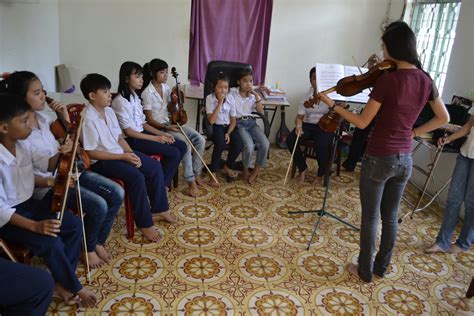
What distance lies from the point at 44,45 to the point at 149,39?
105cm

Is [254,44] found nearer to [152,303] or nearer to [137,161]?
[137,161]

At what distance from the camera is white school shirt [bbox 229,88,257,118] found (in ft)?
12.0

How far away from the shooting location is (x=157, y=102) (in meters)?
3.25

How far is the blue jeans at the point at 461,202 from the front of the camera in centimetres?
261

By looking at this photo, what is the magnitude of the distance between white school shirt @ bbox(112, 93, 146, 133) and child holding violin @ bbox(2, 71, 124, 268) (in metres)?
0.48

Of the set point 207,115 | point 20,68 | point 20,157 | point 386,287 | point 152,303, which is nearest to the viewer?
point 20,157

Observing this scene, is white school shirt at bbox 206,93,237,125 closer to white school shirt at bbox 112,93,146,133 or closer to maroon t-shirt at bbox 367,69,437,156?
white school shirt at bbox 112,93,146,133

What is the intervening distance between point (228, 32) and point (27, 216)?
10.1 feet

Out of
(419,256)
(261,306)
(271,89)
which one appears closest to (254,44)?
(271,89)

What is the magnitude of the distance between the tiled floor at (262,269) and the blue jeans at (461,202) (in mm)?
111

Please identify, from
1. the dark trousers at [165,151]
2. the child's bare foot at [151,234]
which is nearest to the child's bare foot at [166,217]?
the child's bare foot at [151,234]

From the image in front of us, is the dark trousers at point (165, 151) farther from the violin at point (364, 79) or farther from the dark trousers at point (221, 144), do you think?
the violin at point (364, 79)

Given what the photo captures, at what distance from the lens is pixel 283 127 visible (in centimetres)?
457

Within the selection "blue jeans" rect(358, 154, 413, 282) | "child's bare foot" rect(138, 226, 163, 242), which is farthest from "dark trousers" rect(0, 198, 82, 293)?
"blue jeans" rect(358, 154, 413, 282)
